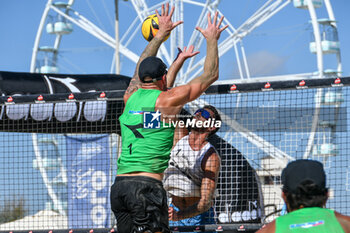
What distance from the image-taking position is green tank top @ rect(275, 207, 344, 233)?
370cm

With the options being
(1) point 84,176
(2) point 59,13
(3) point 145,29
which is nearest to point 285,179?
(3) point 145,29

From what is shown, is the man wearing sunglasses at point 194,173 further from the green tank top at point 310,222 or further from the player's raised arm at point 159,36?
the green tank top at point 310,222

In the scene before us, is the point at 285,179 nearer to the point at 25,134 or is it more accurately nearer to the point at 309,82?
the point at 309,82

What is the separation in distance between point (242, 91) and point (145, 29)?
1587 mm

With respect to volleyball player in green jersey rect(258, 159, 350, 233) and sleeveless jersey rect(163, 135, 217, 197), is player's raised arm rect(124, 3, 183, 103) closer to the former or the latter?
sleeveless jersey rect(163, 135, 217, 197)

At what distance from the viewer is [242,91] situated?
284 inches

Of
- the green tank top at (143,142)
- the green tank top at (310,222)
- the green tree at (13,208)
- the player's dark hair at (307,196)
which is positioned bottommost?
the green tree at (13,208)

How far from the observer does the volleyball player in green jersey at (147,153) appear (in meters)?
5.84

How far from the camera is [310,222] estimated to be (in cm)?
371

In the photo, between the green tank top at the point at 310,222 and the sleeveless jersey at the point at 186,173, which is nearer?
the green tank top at the point at 310,222

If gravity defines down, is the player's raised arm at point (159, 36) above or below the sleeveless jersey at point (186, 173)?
above

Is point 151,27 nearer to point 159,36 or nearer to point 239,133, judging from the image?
point 159,36

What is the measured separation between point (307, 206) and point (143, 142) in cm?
243

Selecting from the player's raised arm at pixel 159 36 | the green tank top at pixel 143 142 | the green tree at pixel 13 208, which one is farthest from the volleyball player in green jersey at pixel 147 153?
the green tree at pixel 13 208
